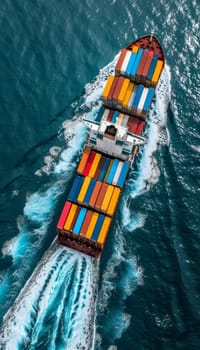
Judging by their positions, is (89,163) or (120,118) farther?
(120,118)

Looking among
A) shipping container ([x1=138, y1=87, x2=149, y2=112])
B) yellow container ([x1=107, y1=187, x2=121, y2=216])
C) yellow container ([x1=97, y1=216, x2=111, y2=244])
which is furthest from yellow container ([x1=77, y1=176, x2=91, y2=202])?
shipping container ([x1=138, y1=87, x2=149, y2=112])

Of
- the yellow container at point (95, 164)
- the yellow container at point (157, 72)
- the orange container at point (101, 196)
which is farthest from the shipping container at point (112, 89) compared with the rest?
the orange container at point (101, 196)

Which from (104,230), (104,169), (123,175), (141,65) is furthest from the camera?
(141,65)

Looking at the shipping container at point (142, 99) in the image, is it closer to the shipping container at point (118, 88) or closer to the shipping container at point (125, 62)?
the shipping container at point (118, 88)

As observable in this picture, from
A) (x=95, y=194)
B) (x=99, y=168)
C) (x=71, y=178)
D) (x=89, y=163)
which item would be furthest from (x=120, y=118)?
(x=95, y=194)

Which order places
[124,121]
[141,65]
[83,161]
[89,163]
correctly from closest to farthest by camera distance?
1. [83,161]
2. [89,163]
3. [124,121]
4. [141,65]

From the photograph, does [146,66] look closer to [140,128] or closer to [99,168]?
[140,128]

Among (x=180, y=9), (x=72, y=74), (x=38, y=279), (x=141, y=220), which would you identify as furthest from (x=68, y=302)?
(x=180, y=9)

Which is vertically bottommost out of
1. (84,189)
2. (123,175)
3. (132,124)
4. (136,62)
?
(84,189)
